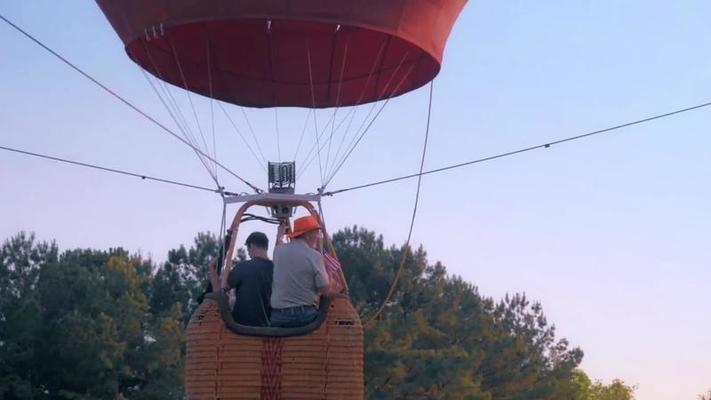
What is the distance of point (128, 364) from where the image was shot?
26.7 meters

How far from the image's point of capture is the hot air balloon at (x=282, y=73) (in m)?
7.19

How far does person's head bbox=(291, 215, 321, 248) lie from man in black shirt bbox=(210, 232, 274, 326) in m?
0.36

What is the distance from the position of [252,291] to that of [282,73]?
133 inches

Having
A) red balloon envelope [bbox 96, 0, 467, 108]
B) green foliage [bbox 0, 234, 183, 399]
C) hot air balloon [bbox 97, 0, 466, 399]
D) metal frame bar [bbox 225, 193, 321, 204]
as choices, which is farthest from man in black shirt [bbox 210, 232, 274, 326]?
green foliage [bbox 0, 234, 183, 399]

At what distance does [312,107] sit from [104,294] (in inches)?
720

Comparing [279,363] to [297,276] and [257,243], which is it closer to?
[297,276]

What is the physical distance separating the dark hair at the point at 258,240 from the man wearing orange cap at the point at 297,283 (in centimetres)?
35

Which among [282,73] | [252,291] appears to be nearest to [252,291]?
[252,291]

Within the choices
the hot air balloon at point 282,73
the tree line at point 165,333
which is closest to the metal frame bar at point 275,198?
the hot air balloon at point 282,73

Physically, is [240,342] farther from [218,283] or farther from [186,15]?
[186,15]

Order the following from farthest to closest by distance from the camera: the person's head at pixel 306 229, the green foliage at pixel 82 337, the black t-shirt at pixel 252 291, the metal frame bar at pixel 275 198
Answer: the green foliage at pixel 82 337, the metal frame bar at pixel 275 198, the black t-shirt at pixel 252 291, the person's head at pixel 306 229

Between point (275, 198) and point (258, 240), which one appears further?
point (275, 198)

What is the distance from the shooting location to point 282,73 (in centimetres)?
1046

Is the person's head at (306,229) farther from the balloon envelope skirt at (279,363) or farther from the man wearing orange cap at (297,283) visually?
the balloon envelope skirt at (279,363)
